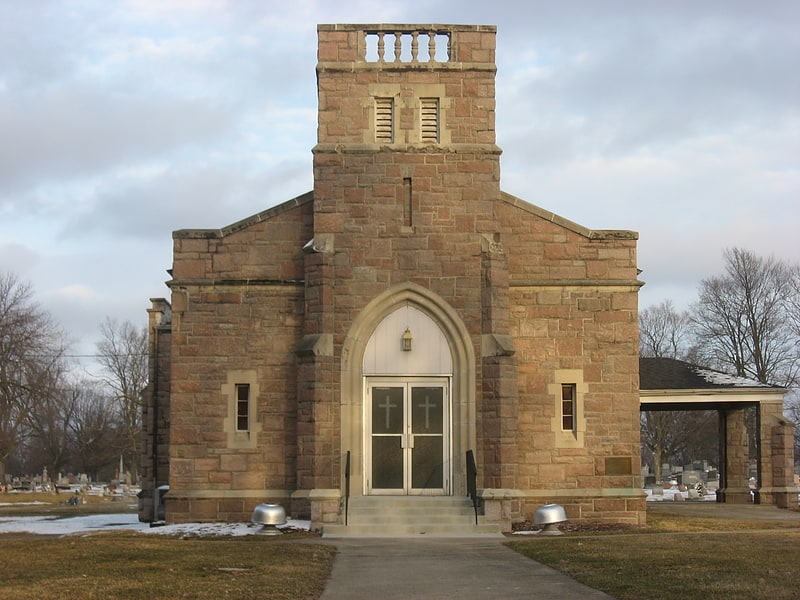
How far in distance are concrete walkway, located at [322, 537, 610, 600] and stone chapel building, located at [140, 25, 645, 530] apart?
311cm

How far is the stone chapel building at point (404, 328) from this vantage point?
1794 cm

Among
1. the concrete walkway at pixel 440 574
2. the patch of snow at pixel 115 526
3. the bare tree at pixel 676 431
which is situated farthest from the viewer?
the bare tree at pixel 676 431

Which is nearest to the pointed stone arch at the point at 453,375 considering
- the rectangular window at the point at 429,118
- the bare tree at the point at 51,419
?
the rectangular window at the point at 429,118

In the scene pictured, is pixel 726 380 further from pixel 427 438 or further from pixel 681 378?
pixel 427 438

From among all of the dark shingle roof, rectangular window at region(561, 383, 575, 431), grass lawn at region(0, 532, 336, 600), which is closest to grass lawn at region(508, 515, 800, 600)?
rectangular window at region(561, 383, 575, 431)

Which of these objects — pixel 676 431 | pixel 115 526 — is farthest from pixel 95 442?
pixel 115 526

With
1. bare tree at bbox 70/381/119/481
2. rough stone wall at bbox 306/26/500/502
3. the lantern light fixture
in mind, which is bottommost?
bare tree at bbox 70/381/119/481

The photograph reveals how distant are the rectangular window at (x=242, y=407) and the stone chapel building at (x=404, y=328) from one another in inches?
1.5

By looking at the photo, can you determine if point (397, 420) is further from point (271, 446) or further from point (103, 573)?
point (103, 573)

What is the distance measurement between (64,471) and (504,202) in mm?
65446

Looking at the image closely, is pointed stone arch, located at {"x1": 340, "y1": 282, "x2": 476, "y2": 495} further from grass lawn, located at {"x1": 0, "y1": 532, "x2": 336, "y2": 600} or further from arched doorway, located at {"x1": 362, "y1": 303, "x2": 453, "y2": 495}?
grass lawn, located at {"x1": 0, "y1": 532, "x2": 336, "y2": 600}

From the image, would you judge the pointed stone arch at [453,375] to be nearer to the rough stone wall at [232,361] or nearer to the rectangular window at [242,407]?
the rough stone wall at [232,361]

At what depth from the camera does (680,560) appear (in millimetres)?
11859

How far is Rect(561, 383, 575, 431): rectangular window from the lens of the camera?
61.9 feet
